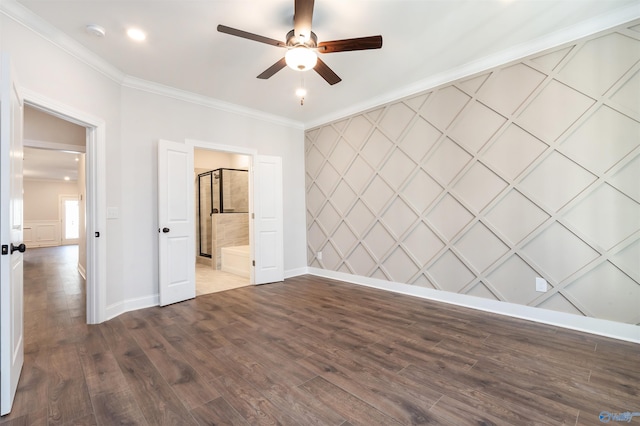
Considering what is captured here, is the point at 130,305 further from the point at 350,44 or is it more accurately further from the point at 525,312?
the point at 525,312

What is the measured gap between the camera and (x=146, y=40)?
2.65 meters

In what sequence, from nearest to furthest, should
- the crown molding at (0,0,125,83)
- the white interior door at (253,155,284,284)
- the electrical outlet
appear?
the crown molding at (0,0,125,83)
the electrical outlet
the white interior door at (253,155,284,284)

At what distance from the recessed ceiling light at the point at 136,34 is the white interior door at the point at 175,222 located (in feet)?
3.79

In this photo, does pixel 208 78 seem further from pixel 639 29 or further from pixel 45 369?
pixel 639 29

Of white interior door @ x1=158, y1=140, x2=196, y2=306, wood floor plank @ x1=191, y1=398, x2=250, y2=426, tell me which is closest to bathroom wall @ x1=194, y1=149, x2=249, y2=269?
white interior door @ x1=158, y1=140, x2=196, y2=306

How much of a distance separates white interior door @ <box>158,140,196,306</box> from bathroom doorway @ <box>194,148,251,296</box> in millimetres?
1444

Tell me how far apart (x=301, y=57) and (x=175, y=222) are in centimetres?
257

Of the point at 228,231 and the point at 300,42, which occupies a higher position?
the point at 300,42

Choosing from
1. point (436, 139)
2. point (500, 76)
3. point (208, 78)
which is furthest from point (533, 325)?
point (208, 78)

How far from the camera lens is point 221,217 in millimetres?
5934

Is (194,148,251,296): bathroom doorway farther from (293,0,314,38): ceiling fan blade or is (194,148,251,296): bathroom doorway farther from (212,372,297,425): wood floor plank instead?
(293,0,314,38): ceiling fan blade

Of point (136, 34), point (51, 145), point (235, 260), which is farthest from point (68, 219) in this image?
point (136, 34)

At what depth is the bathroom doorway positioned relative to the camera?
543 centimetres

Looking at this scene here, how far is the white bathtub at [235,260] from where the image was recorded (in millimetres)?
5117
